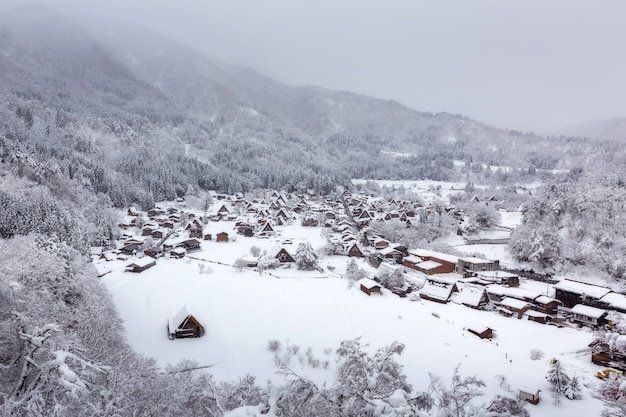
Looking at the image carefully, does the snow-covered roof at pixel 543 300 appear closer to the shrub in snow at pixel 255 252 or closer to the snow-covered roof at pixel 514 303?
the snow-covered roof at pixel 514 303

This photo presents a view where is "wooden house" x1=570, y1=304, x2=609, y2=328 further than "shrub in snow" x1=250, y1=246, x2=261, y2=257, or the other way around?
"shrub in snow" x1=250, y1=246, x2=261, y2=257

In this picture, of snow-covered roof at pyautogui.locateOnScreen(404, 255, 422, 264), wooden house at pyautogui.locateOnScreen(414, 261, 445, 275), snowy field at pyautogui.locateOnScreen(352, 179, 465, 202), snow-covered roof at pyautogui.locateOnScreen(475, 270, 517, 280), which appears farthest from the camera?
snowy field at pyautogui.locateOnScreen(352, 179, 465, 202)

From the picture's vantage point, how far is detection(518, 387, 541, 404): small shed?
51.9 ft

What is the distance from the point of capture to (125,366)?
11781 millimetres

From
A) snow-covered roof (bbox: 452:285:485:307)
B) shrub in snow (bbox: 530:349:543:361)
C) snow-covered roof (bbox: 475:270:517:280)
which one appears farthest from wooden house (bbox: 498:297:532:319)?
shrub in snow (bbox: 530:349:543:361)

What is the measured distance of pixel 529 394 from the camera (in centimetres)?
1588

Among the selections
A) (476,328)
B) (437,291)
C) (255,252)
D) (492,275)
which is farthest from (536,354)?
(255,252)

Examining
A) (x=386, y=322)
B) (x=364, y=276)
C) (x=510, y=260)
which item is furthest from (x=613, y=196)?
(x=386, y=322)

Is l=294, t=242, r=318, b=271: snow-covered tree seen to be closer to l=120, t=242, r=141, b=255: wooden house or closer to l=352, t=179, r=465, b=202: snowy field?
l=120, t=242, r=141, b=255: wooden house

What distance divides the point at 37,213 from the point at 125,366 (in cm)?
2064

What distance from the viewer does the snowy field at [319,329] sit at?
1709cm

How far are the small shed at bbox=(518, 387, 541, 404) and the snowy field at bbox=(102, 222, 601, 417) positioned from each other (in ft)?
1.23

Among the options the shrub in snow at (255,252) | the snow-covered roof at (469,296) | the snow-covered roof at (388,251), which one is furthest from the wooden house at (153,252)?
the snow-covered roof at (469,296)

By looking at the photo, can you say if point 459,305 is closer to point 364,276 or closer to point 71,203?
point 364,276
